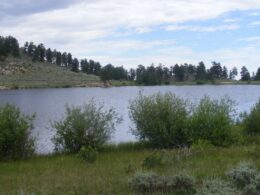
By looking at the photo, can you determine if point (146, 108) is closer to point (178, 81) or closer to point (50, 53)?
point (178, 81)

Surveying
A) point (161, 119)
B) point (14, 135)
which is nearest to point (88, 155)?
point (14, 135)

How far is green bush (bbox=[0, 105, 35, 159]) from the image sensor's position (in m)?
16.0

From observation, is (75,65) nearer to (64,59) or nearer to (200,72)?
(64,59)

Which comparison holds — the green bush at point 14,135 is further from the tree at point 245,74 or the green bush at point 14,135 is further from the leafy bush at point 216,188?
the tree at point 245,74

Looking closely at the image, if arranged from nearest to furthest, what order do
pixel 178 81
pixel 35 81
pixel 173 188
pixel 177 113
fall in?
pixel 173 188
pixel 177 113
pixel 35 81
pixel 178 81

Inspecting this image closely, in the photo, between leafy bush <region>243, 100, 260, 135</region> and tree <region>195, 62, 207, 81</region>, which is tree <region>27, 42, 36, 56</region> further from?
leafy bush <region>243, 100, 260, 135</region>

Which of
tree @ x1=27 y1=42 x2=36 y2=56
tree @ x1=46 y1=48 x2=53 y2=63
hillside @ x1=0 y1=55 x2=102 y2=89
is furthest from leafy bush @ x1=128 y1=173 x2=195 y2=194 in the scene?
tree @ x1=46 y1=48 x2=53 y2=63

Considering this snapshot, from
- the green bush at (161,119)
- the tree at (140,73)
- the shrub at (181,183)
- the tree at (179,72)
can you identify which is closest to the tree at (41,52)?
the tree at (140,73)

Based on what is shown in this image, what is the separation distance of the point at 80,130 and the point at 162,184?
8130 mm

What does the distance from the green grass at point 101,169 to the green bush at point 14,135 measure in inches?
23.8

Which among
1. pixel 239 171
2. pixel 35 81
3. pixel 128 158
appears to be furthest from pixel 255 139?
pixel 35 81

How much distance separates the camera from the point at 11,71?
161 m

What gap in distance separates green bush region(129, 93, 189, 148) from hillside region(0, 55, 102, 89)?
121 meters

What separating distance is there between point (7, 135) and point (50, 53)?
17630cm
